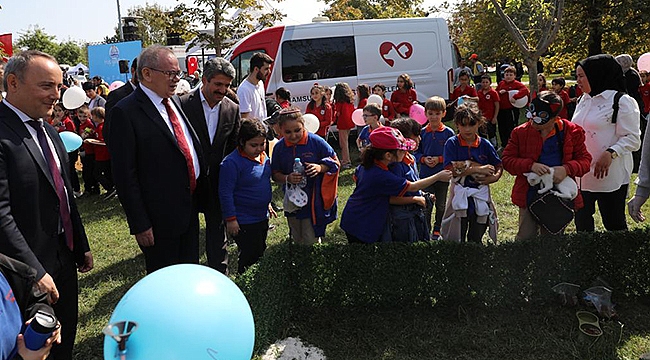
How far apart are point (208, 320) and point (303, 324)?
235cm

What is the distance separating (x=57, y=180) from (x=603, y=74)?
408 cm

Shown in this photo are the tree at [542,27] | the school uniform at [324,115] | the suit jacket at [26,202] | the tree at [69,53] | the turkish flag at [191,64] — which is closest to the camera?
the suit jacket at [26,202]

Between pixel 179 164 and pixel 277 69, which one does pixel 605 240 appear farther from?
pixel 277 69

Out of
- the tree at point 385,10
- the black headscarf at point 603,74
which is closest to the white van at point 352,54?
the black headscarf at point 603,74

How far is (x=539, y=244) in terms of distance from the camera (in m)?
4.14

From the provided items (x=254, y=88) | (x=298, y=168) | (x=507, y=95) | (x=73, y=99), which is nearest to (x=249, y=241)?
(x=298, y=168)

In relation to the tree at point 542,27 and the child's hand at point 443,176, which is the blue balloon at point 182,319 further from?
the tree at point 542,27

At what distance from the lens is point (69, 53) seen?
58031 mm

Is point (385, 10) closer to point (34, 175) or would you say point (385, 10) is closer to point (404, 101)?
point (404, 101)

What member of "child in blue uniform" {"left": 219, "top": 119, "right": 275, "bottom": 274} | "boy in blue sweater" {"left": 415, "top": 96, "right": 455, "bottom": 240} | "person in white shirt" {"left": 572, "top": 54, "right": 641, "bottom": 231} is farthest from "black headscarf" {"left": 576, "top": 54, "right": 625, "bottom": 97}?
"child in blue uniform" {"left": 219, "top": 119, "right": 275, "bottom": 274}

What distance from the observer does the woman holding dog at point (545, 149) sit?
4051 millimetres

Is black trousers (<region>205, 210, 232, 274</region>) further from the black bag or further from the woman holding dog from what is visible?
the black bag

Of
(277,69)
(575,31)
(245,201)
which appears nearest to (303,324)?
(245,201)

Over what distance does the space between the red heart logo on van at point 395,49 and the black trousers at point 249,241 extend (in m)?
9.13
